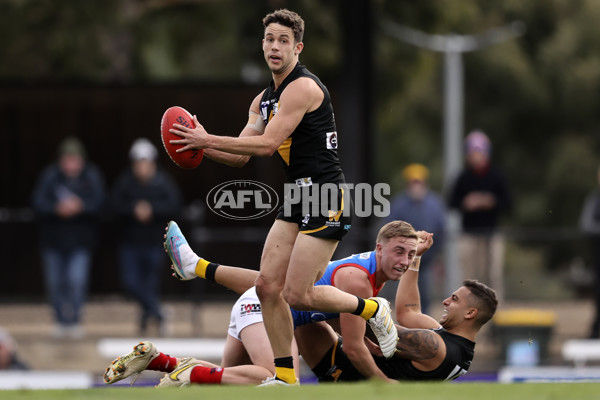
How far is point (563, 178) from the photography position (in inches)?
1433

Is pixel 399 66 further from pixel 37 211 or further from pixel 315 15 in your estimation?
pixel 37 211

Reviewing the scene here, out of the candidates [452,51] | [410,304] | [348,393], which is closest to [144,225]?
[410,304]

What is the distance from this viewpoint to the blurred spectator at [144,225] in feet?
46.1

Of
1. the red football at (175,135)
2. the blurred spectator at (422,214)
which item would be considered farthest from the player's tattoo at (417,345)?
the blurred spectator at (422,214)

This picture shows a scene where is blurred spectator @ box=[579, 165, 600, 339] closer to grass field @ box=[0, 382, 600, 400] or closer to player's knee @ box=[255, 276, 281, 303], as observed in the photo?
player's knee @ box=[255, 276, 281, 303]

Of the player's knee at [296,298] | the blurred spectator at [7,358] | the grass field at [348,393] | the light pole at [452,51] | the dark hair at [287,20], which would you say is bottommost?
the blurred spectator at [7,358]

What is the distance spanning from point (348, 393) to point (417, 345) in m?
2.15

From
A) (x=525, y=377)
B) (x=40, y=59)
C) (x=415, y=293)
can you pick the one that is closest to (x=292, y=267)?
(x=415, y=293)

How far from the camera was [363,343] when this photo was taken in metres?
8.65

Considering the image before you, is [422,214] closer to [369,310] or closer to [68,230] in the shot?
[68,230]

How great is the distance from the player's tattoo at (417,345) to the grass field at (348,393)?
4.84 ft

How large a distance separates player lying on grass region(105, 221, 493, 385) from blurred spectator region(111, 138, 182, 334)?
16.0 ft

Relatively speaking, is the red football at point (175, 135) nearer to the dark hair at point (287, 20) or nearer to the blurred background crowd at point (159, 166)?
the dark hair at point (287, 20)

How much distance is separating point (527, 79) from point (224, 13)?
15.9 meters
